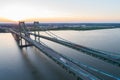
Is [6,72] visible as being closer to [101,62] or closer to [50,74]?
[50,74]

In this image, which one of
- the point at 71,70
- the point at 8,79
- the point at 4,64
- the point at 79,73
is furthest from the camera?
the point at 4,64

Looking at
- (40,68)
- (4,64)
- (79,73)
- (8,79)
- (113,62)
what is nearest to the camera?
(79,73)

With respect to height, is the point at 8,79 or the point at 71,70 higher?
the point at 71,70

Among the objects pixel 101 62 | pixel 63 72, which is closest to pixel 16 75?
pixel 63 72

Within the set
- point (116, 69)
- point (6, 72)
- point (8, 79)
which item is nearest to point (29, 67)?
point (6, 72)

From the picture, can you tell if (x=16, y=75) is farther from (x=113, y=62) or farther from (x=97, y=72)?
(x=113, y=62)

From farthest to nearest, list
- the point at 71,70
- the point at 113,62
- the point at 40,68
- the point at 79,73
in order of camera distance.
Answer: the point at 40,68, the point at 113,62, the point at 71,70, the point at 79,73

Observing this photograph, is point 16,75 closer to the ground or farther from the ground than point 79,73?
closer to the ground

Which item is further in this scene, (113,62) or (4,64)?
(4,64)

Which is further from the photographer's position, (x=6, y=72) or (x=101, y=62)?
(x=101, y=62)
